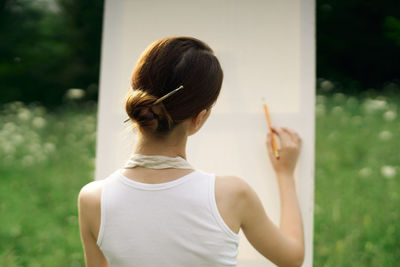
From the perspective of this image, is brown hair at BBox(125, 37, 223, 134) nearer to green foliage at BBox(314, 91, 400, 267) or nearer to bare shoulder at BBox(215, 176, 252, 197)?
bare shoulder at BBox(215, 176, 252, 197)

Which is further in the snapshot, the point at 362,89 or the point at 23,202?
the point at 362,89

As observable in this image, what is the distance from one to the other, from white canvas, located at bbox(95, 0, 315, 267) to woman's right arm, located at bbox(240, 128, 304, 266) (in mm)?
39

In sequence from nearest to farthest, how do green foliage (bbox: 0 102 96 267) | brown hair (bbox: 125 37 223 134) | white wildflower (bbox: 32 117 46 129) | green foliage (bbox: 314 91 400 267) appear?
brown hair (bbox: 125 37 223 134) → green foliage (bbox: 314 91 400 267) → green foliage (bbox: 0 102 96 267) → white wildflower (bbox: 32 117 46 129)

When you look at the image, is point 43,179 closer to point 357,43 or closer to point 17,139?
point 17,139

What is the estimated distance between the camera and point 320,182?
9.68ft

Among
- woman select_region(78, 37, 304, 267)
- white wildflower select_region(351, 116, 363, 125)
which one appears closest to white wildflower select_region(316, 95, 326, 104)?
white wildflower select_region(351, 116, 363, 125)

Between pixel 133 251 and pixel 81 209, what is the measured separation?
144 mm

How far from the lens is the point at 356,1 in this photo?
457 cm

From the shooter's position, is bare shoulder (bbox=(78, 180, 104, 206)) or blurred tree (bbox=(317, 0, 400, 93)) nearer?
bare shoulder (bbox=(78, 180, 104, 206))

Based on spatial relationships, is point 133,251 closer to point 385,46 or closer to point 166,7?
point 166,7

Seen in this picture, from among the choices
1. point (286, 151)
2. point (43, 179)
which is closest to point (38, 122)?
point (43, 179)

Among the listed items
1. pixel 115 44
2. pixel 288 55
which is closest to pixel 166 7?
pixel 115 44

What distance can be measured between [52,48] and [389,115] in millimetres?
3369

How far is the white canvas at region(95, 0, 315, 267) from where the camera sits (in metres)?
1.31
